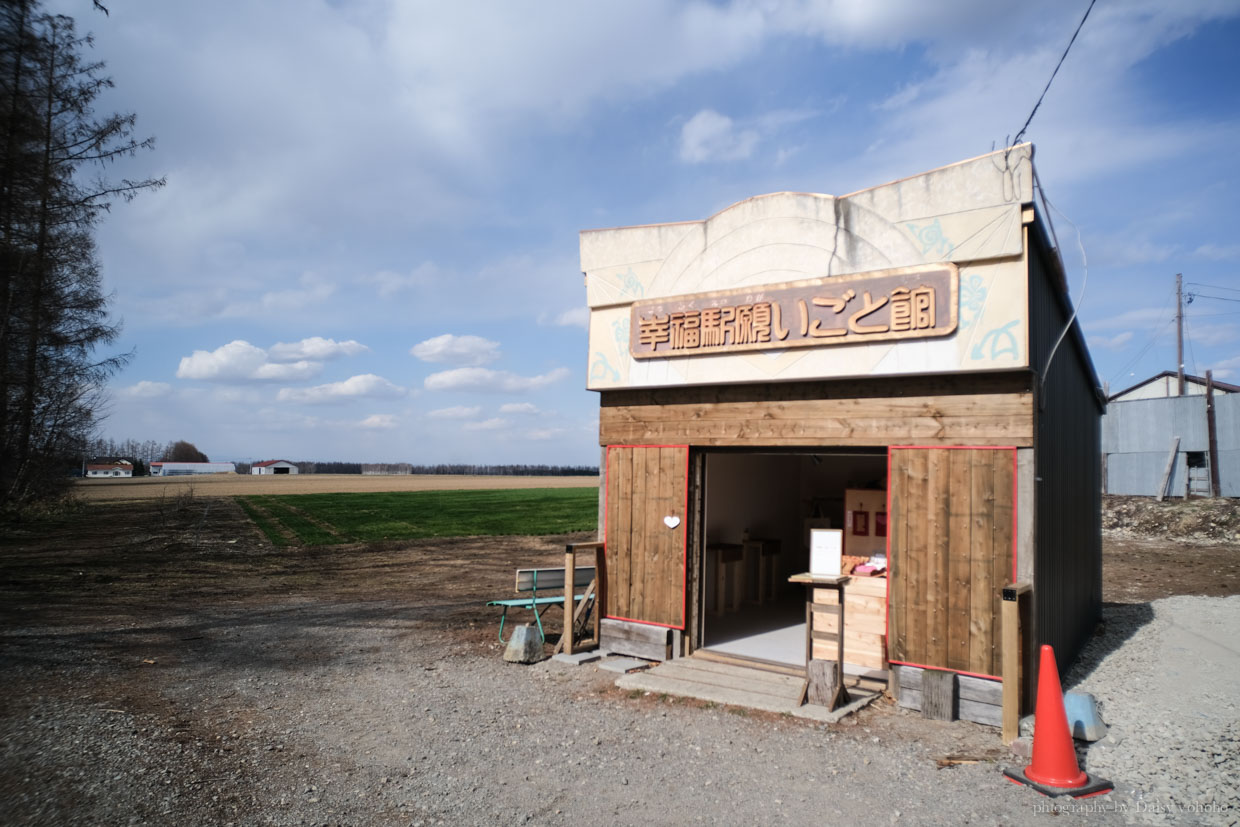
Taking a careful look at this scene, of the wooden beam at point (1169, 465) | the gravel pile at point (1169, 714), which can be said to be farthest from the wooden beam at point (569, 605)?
the wooden beam at point (1169, 465)

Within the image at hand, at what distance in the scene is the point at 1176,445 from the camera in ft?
89.4

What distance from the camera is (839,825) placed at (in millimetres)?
4570

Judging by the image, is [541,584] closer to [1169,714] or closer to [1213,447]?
[1169,714]

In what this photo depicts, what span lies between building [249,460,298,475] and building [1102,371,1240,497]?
10419 centimetres

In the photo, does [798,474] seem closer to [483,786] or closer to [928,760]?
[928,760]

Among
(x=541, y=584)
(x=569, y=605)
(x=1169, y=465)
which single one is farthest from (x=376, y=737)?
(x=1169, y=465)

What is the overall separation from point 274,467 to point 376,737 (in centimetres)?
11271

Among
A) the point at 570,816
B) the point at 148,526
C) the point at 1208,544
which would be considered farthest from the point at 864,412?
the point at 148,526

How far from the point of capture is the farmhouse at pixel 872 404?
657cm

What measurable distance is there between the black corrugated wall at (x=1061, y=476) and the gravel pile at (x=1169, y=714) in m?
0.51

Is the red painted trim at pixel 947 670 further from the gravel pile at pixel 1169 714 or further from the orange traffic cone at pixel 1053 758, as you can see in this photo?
the orange traffic cone at pixel 1053 758

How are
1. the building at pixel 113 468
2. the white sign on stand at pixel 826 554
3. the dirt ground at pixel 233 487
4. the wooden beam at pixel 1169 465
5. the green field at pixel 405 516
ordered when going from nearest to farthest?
the white sign on stand at pixel 826 554 → the green field at pixel 405 516 → the wooden beam at pixel 1169 465 → the dirt ground at pixel 233 487 → the building at pixel 113 468

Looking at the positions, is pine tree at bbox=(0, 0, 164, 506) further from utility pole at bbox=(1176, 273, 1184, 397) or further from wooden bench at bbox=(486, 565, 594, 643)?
utility pole at bbox=(1176, 273, 1184, 397)

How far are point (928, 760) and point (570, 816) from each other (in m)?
2.91
